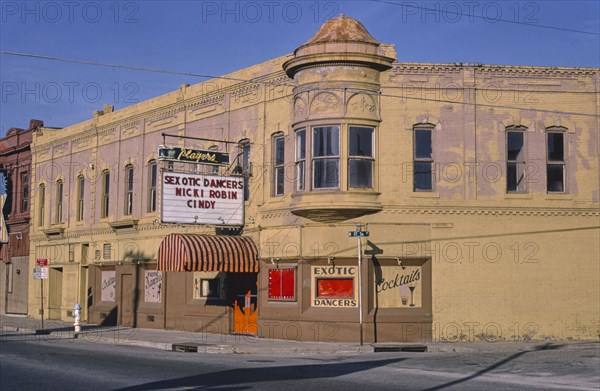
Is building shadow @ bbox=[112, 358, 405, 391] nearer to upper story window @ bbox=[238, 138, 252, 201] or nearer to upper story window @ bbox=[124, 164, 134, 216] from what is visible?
upper story window @ bbox=[238, 138, 252, 201]

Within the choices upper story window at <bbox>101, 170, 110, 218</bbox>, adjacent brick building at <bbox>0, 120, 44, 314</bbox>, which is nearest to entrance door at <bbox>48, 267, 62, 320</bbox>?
adjacent brick building at <bbox>0, 120, 44, 314</bbox>

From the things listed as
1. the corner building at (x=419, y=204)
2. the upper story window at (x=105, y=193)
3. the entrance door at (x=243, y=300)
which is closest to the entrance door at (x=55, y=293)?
the upper story window at (x=105, y=193)

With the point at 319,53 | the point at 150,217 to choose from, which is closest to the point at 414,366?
the point at 319,53

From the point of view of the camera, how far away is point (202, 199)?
27875 mm

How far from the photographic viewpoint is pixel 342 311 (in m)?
25.7

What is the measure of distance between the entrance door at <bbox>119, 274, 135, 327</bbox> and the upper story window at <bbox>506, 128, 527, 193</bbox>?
55.6 ft

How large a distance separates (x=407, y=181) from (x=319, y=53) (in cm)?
493

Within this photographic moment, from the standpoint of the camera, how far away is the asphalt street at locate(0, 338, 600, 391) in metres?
15.5

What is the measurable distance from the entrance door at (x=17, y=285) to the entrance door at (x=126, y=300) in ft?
37.6

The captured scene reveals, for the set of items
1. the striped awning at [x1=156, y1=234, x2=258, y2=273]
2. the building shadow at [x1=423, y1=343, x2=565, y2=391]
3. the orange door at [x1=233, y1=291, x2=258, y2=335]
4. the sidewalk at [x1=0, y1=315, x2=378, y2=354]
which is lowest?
the sidewalk at [x1=0, y1=315, x2=378, y2=354]

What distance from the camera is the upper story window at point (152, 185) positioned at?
3438 cm

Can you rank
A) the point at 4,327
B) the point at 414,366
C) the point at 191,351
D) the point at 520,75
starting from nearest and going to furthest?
1. the point at 414,366
2. the point at 191,351
3. the point at 520,75
4. the point at 4,327

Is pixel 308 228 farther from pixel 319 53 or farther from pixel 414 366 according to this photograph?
pixel 414 366

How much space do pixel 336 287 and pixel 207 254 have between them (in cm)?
Result: 453
